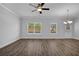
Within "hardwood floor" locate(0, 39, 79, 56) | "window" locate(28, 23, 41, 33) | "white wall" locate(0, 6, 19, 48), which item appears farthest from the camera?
"window" locate(28, 23, 41, 33)

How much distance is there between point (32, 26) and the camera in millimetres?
13391

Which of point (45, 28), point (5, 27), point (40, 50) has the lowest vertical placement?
point (40, 50)

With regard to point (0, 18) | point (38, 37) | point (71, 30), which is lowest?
point (38, 37)

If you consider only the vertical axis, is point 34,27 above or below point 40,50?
above

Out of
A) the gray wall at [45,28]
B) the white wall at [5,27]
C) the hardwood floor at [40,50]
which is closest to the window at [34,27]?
the gray wall at [45,28]

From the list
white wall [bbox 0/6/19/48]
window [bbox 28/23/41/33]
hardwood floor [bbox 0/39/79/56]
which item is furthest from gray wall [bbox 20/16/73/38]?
hardwood floor [bbox 0/39/79/56]

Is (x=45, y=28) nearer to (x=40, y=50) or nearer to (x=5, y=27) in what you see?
(x=5, y=27)

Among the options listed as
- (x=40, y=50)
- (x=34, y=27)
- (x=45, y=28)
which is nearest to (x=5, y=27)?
(x=40, y=50)

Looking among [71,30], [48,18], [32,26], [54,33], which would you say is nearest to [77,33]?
[71,30]

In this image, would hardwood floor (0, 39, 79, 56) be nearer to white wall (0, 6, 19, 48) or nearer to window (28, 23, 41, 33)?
white wall (0, 6, 19, 48)

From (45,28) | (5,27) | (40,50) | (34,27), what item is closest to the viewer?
(40,50)

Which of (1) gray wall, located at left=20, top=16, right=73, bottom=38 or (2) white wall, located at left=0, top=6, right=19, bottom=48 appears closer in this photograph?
(2) white wall, located at left=0, top=6, right=19, bottom=48

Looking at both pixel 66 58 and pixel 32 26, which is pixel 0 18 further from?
pixel 32 26

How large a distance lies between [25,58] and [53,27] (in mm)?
12152
